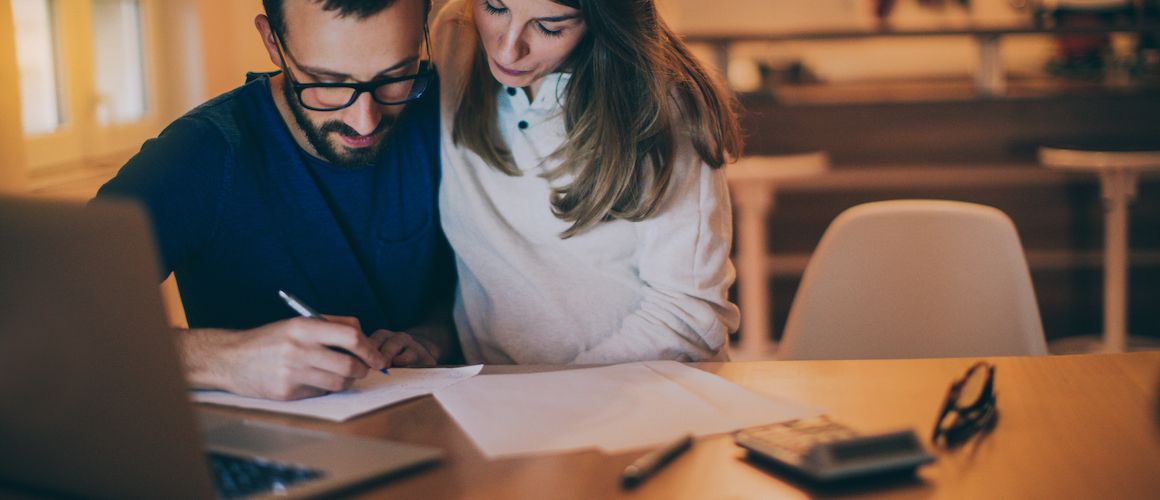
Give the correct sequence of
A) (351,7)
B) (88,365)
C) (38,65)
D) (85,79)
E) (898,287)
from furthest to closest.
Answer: (85,79) < (38,65) < (898,287) < (351,7) < (88,365)

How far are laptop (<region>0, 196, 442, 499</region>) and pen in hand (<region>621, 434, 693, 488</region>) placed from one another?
350 mm

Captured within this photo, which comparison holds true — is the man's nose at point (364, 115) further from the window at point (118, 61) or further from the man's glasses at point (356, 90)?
the window at point (118, 61)

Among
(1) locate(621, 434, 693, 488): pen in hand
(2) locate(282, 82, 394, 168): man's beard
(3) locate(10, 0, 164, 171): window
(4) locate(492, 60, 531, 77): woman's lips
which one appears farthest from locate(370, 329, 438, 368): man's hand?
(3) locate(10, 0, 164, 171): window

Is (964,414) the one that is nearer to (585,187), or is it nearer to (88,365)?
(585,187)

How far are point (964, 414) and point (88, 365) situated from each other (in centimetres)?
79

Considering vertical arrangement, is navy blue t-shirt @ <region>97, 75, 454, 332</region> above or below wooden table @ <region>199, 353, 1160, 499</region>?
above

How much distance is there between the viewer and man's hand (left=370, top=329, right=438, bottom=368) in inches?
53.5

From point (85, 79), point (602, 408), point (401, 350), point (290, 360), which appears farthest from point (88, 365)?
point (85, 79)

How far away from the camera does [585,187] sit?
1457 mm

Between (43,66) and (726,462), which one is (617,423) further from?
(43,66)

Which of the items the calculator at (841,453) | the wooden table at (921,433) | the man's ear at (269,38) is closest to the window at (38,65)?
the man's ear at (269,38)

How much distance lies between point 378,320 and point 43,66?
164 centimetres

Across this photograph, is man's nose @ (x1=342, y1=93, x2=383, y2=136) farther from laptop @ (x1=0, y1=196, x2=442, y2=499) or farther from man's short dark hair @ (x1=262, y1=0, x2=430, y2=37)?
laptop @ (x1=0, y1=196, x2=442, y2=499)

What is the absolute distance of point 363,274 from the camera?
1.50 meters
